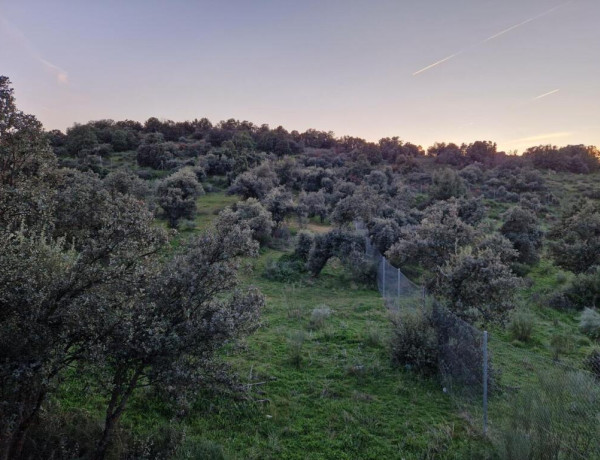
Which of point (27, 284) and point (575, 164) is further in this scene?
point (575, 164)

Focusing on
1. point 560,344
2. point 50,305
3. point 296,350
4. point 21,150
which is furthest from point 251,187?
point 50,305

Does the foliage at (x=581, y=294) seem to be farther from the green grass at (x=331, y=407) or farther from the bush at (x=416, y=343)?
the bush at (x=416, y=343)

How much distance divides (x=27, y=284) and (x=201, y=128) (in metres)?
81.5

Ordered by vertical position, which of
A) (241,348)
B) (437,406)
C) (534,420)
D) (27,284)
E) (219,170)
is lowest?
(437,406)

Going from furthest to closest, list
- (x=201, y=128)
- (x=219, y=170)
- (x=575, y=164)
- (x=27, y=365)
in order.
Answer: (x=201, y=128) < (x=575, y=164) < (x=219, y=170) < (x=27, y=365)

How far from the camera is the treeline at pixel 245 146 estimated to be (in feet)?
176

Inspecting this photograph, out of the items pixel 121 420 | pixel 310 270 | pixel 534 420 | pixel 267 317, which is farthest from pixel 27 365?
pixel 310 270

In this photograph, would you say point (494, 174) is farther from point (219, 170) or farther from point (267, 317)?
point (267, 317)

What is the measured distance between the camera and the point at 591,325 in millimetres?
13008

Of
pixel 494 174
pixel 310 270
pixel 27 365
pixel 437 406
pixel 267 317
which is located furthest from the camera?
pixel 494 174

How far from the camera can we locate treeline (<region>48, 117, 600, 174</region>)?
176 feet

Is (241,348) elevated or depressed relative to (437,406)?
elevated

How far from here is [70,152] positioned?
52875 millimetres

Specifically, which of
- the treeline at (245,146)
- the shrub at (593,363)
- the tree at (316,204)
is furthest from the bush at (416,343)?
the treeline at (245,146)
